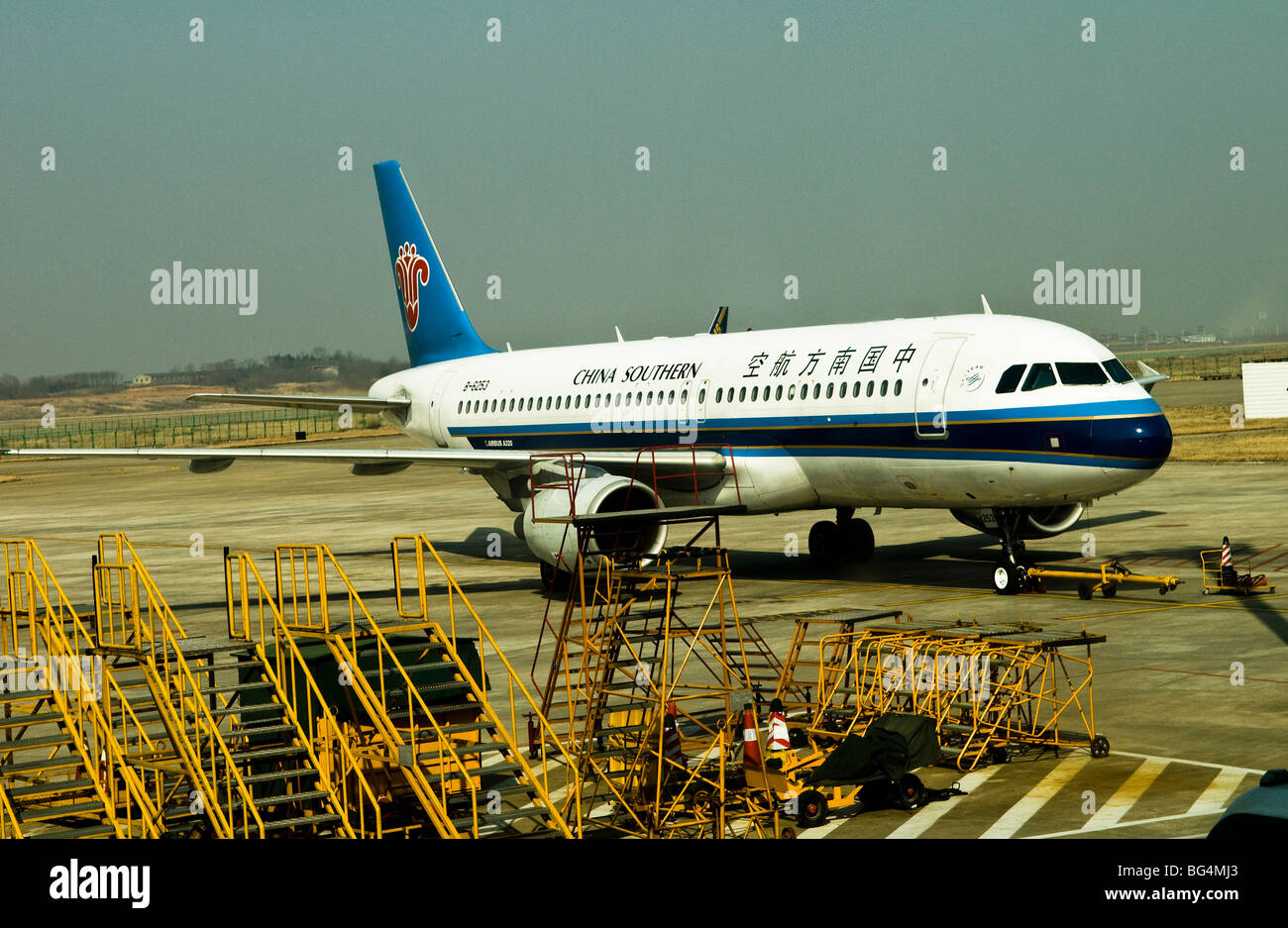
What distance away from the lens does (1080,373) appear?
25.3m

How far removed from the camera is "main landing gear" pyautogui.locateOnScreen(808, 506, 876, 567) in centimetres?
3250

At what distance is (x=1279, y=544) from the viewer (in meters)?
31.8

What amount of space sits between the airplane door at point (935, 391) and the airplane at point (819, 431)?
0.03 metres

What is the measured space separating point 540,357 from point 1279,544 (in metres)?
18.9

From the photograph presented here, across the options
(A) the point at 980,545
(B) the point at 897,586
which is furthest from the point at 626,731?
(A) the point at 980,545

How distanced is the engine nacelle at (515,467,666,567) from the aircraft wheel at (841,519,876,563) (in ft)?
17.9

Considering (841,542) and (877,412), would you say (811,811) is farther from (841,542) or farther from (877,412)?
(841,542)

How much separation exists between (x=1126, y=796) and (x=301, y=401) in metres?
28.6

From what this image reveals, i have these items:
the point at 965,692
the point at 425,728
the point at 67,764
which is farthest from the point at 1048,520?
the point at 67,764

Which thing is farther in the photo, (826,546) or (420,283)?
(420,283)

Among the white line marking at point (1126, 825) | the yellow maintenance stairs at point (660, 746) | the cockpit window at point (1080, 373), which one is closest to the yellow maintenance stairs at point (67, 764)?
the yellow maintenance stairs at point (660, 746)

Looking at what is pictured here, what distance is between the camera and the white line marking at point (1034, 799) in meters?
12.8

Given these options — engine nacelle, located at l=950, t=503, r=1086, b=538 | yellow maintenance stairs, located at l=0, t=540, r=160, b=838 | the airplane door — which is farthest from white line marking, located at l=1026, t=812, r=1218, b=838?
engine nacelle, located at l=950, t=503, r=1086, b=538

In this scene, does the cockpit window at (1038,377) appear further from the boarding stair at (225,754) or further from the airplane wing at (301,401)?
the airplane wing at (301,401)
